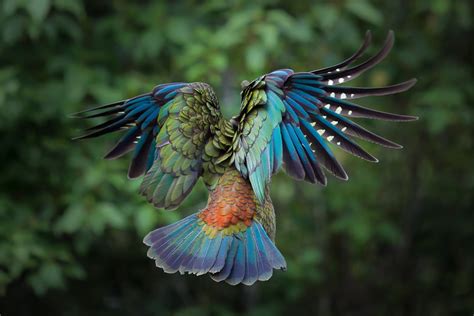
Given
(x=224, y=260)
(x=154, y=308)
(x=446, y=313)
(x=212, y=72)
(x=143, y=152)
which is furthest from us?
(x=446, y=313)

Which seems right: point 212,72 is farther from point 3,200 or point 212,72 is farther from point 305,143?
point 305,143

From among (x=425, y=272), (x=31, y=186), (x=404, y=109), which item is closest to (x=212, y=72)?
(x=31, y=186)

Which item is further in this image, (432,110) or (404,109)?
(404,109)

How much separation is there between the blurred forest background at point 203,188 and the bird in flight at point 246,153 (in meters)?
1.78

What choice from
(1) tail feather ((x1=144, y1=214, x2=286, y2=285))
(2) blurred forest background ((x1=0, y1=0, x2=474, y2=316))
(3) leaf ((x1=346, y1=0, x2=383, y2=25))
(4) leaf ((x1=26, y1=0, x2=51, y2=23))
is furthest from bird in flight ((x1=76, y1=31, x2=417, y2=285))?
(3) leaf ((x1=346, y1=0, x2=383, y2=25))

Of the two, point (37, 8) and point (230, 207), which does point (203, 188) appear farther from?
point (230, 207)

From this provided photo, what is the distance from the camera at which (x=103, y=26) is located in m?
5.30

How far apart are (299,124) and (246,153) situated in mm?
224

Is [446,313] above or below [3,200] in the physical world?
below

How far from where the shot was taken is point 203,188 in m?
5.12

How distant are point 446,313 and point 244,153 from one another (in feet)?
14.0

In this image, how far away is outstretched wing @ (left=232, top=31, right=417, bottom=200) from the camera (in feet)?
9.09

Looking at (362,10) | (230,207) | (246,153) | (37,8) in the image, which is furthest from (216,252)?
(362,10)

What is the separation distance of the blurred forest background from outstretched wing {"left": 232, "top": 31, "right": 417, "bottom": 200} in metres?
1.86
